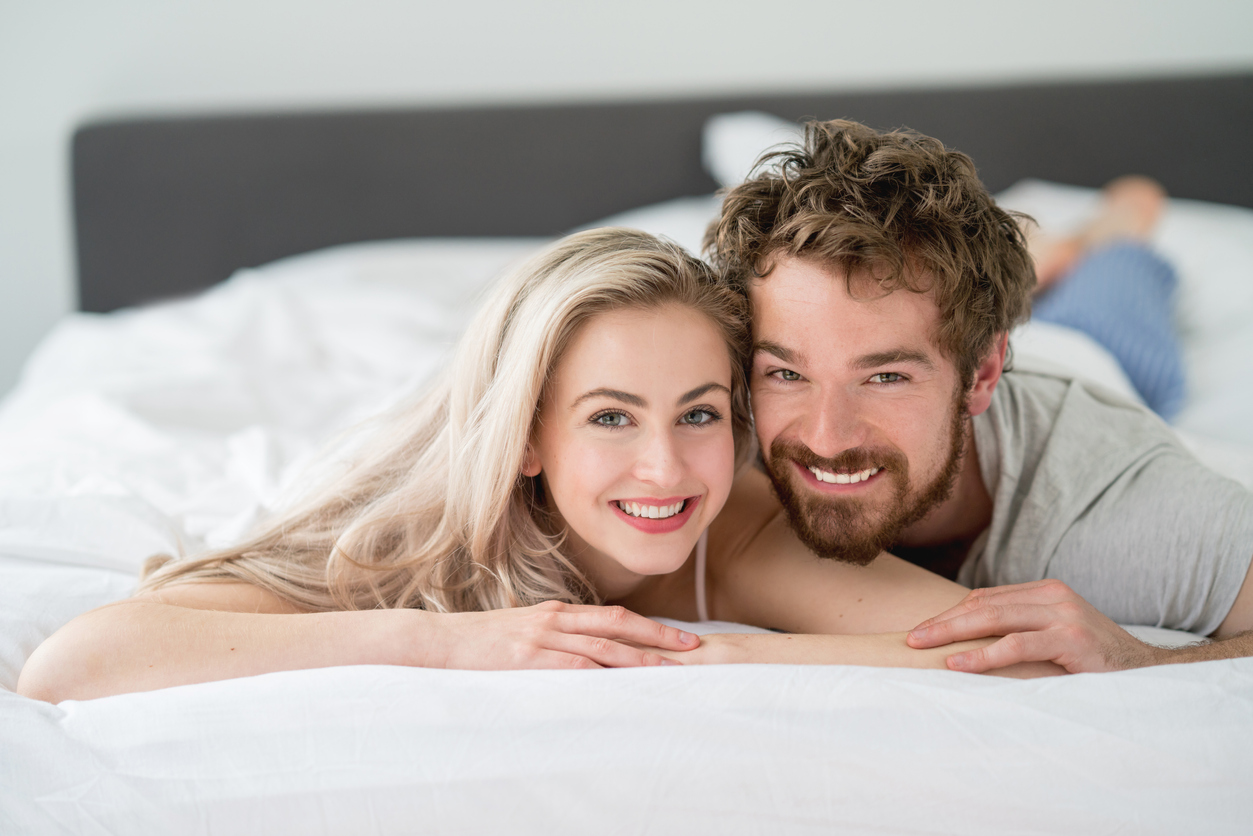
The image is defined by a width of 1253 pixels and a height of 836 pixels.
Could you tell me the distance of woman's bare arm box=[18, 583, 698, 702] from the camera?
39.4 inches

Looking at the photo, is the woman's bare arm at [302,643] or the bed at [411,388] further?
the woman's bare arm at [302,643]

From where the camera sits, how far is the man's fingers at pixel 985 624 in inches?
41.2

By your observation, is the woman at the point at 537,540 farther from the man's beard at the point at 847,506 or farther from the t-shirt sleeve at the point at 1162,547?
the t-shirt sleeve at the point at 1162,547

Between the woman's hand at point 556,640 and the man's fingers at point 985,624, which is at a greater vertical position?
the man's fingers at point 985,624

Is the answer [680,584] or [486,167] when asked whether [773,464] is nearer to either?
[680,584]

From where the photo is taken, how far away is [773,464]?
1.29m

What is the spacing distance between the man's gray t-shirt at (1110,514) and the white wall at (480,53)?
166 centimetres

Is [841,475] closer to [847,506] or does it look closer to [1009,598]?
[847,506]

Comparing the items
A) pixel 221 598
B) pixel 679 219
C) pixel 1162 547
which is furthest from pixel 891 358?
pixel 679 219

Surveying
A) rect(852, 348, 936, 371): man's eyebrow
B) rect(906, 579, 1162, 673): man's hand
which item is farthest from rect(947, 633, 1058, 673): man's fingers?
rect(852, 348, 936, 371): man's eyebrow

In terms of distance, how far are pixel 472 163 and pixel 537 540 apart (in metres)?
1.83

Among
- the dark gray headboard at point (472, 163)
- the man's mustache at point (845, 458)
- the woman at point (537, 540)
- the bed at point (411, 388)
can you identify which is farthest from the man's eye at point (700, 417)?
the dark gray headboard at point (472, 163)

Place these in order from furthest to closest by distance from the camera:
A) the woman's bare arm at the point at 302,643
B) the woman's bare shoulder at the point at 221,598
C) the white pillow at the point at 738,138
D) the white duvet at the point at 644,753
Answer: the white pillow at the point at 738,138
the woman's bare shoulder at the point at 221,598
the woman's bare arm at the point at 302,643
the white duvet at the point at 644,753

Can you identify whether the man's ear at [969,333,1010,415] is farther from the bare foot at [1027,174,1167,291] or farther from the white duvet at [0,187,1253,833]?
the bare foot at [1027,174,1167,291]
